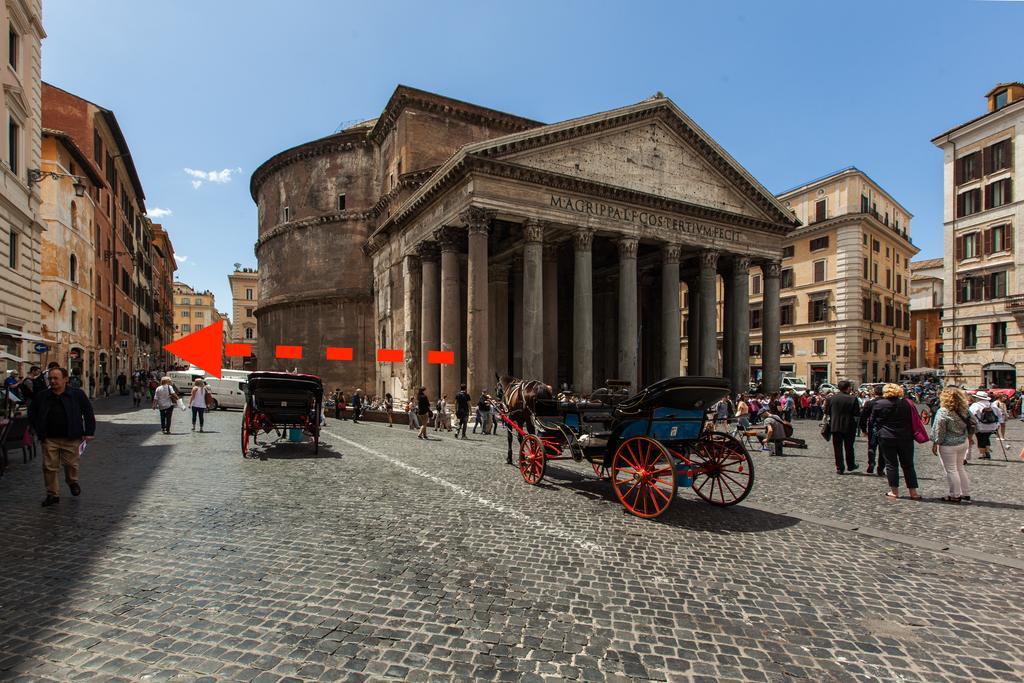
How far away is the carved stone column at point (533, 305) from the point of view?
62.8ft

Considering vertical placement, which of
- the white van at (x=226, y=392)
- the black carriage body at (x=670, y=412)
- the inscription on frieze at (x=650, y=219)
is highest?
the inscription on frieze at (x=650, y=219)

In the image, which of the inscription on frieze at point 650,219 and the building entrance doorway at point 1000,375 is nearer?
the inscription on frieze at point 650,219

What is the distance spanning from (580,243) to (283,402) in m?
13.0

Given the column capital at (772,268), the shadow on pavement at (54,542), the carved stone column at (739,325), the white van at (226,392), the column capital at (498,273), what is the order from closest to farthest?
the shadow on pavement at (54,542) < the carved stone column at (739,325) < the white van at (226,392) < the column capital at (772,268) < the column capital at (498,273)

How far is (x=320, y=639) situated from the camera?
10.7 ft

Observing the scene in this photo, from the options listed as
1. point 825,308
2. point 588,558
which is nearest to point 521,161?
point 588,558

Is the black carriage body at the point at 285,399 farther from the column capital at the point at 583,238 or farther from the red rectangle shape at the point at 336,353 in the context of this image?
the red rectangle shape at the point at 336,353

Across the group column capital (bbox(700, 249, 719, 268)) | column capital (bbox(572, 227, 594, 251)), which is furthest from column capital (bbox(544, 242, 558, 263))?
column capital (bbox(700, 249, 719, 268))

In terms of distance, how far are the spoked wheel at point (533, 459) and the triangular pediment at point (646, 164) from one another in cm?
1345

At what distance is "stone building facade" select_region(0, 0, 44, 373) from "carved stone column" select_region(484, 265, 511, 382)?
15840 millimetres

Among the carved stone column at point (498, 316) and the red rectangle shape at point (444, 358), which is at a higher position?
the carved stone column at point (498, 316)

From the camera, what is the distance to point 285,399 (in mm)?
10992

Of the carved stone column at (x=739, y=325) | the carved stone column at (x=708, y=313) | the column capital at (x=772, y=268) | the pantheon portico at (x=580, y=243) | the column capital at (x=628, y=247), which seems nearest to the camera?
the pantheon portico at (x=580, y=243)

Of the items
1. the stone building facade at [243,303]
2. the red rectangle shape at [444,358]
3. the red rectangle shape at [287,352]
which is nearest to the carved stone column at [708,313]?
the red rectangle shape at [444,358]
